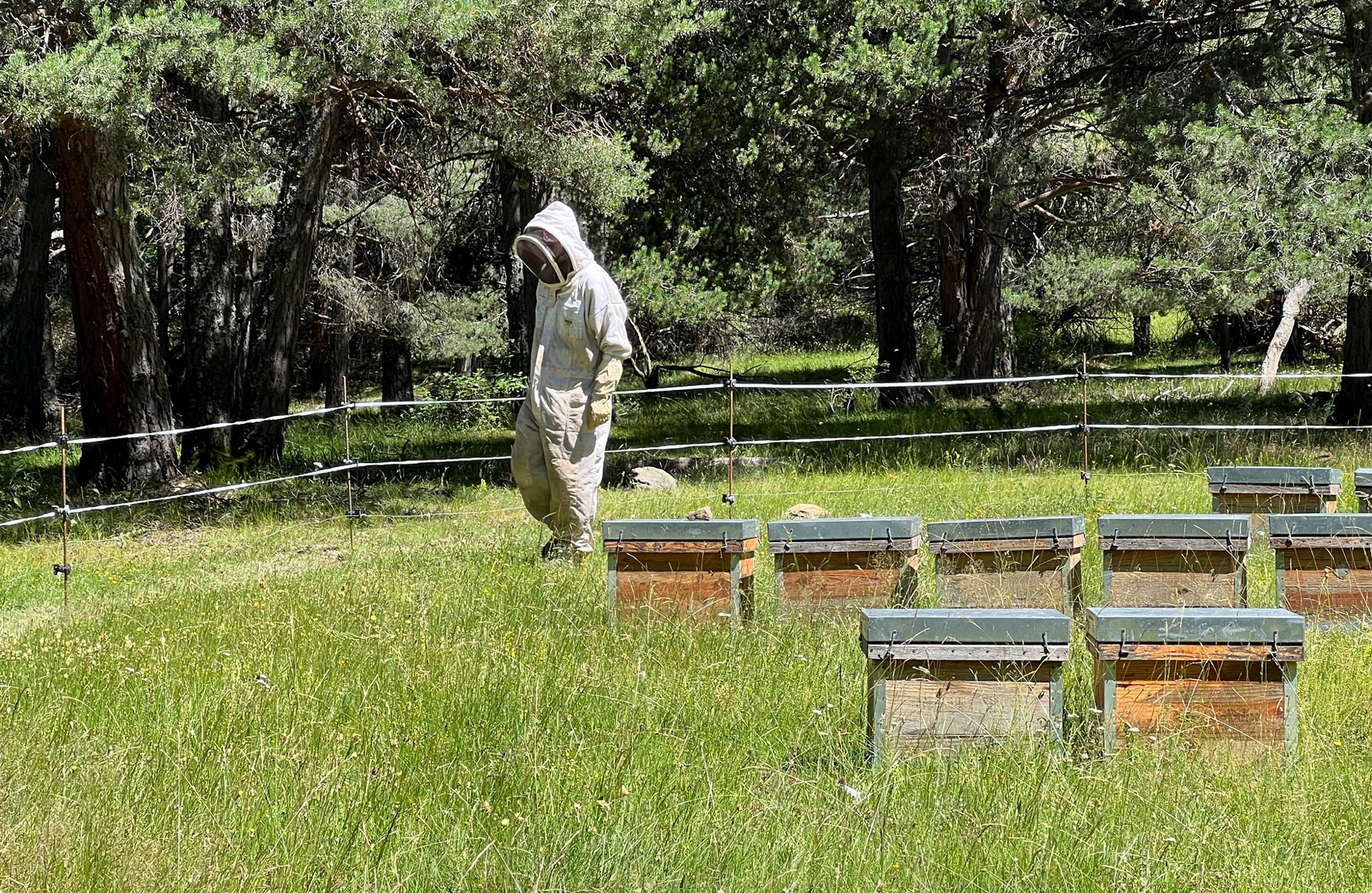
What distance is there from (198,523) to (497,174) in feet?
29.4

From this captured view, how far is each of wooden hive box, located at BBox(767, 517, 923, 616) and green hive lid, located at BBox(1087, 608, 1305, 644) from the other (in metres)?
2.07

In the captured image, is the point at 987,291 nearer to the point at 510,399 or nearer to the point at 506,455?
the point at 506,455

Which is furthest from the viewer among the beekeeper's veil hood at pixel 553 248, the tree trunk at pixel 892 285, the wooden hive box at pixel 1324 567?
the tree trunk at pixel 892 285

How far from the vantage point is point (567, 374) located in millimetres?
8523

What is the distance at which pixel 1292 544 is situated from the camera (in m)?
6.52

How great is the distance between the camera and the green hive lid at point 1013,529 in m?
6.53

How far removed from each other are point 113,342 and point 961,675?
38.4 ft

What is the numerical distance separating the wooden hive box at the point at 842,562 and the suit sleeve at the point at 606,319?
2.14 metres

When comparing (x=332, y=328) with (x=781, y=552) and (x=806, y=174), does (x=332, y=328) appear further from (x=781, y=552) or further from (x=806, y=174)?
(x=781, y=552)

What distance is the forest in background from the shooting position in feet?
36.9

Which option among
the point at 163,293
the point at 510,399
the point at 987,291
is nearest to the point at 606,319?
the point at 510,399

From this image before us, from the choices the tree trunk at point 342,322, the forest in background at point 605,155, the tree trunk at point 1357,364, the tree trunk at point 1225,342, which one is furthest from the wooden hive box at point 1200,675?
the tree trunk at point 1225,342

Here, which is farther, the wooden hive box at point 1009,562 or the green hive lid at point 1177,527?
the wooden hive box at point 1009,562

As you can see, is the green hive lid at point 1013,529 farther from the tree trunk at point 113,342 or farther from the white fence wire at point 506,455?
the tree trunk at point 113,342
